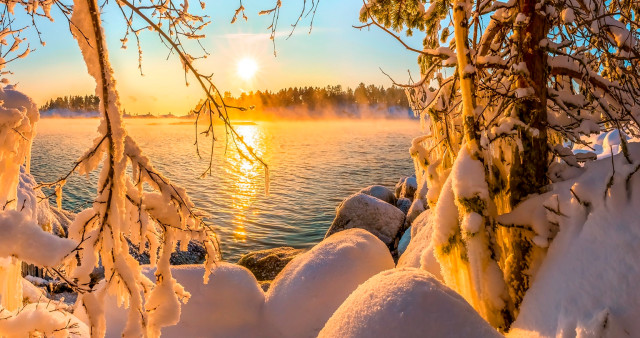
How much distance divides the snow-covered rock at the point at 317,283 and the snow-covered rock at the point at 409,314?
11.6ft

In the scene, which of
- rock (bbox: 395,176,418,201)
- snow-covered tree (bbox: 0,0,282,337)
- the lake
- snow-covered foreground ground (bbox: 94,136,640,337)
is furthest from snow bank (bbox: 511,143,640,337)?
rock (bbox: 395,176,418,201)

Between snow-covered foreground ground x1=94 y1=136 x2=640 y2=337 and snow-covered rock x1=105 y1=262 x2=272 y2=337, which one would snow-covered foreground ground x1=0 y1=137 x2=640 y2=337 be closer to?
snow-covered foreground ground x1=94 y1=136 x2=640 y2=337

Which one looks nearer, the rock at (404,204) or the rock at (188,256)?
the rock at (188,256)

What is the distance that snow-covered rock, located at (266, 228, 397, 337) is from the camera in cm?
709

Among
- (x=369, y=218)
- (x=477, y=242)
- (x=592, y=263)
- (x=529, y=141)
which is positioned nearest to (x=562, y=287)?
(x=592, y=263)

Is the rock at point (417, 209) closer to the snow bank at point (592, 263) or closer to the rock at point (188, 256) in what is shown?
the rock at point (188, 256)

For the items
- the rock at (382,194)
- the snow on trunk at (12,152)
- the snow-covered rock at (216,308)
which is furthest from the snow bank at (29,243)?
the rock at (382,194)

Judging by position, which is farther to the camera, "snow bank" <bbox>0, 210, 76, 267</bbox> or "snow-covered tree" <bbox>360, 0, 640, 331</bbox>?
"snow-covered tree" <bbox>360, 0, 640, 331</bbox>

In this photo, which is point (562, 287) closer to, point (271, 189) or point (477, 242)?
point (477, 242)

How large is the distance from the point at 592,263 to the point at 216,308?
17.9 ft

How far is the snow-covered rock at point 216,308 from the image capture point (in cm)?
651

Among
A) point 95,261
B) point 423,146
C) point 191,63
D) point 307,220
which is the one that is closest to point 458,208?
point 423,146

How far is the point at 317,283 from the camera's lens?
7.27 meters

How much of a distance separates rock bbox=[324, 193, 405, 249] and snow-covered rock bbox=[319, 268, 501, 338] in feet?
33.2
